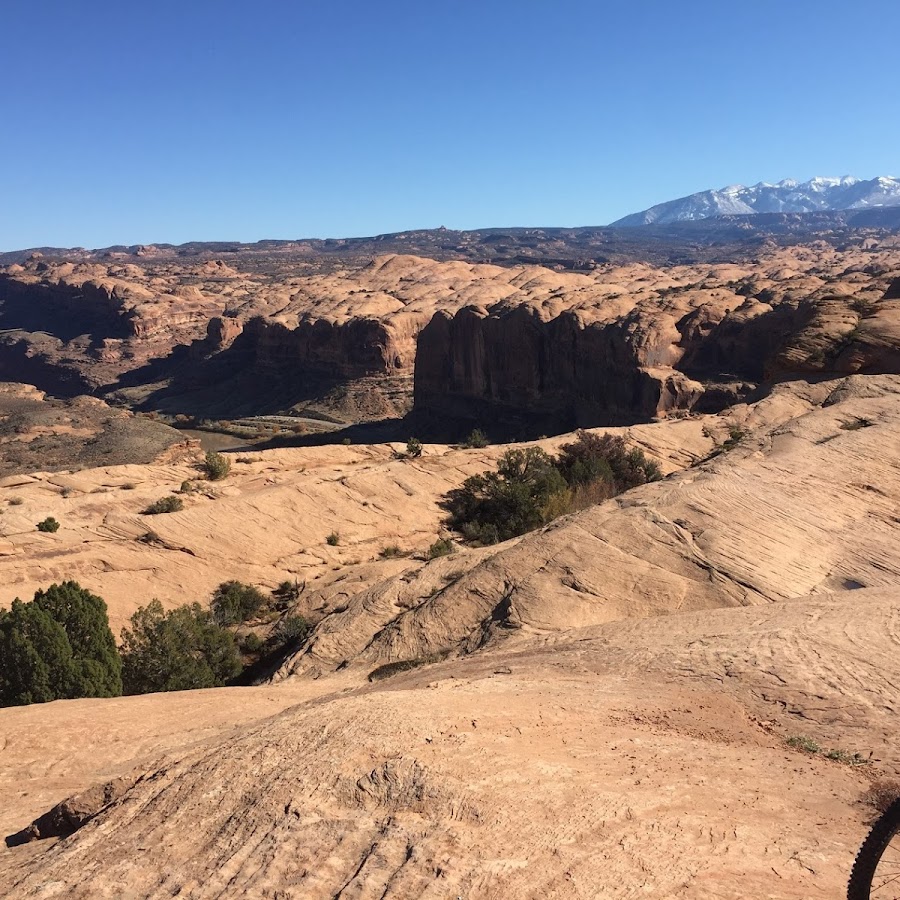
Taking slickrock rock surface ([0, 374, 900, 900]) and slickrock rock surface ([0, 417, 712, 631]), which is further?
slickrock rock surface ([0, 417, 712, 631])

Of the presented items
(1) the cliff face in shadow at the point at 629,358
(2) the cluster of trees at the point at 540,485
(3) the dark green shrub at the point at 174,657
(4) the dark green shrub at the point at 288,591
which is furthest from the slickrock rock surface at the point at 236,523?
(1) the cliff face in shadow at the point at 629,358

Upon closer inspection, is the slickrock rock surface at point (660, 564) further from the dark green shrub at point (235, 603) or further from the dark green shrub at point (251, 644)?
the dark green shrub at point (235, 603)

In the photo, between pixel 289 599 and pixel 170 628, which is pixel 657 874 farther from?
pixel 289 599

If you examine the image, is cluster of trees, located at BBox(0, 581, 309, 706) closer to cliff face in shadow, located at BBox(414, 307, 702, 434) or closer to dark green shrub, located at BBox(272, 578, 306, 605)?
dark green shrub, located at BBox(272, 578, 306, 605)

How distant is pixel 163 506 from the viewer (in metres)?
28.2

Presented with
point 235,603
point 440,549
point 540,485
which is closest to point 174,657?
point 235,603

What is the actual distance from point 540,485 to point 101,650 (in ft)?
61.6

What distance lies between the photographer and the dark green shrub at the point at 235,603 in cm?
2338

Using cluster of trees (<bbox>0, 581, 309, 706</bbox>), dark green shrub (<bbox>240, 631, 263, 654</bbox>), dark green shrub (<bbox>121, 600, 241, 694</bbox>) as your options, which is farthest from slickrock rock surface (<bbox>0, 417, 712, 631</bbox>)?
dark green shrub (<bbox>121, 600, 241, 694</bbox>)

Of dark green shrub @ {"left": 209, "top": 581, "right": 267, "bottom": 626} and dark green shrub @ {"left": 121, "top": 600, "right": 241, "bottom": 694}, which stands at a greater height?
dark green shrub @ {"left": 121, "top": 600, "right": 241, "bottom": 694}

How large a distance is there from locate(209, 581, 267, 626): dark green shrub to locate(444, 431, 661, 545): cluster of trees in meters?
8.99

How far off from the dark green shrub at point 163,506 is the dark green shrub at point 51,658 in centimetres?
1151

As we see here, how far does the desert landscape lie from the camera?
691cm

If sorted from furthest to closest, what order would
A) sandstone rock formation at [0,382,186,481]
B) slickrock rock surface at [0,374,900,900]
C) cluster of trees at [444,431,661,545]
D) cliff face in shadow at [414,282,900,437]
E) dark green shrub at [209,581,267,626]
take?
sandstone rock formation at [0,382,186,481] → cliff face in shadow at [414,282,900,437] → cluster of trees at [444,431,661,545] → dark green shrub at [209,581,267,626] → slickrock rock surface at [0,374,900,900]
